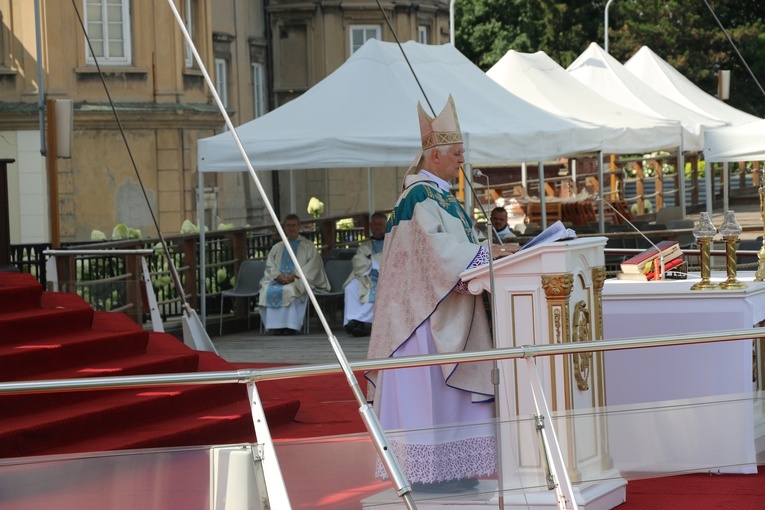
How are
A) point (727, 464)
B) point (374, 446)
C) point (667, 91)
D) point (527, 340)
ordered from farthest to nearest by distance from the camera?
point (667, 91), point (527, 340), point (727, 464), point (374, 446)

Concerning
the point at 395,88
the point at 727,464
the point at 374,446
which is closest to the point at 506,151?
the point at 395,88

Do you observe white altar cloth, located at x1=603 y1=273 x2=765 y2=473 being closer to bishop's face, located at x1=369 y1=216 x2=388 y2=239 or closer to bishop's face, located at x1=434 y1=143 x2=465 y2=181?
bishop's face, located at x1=434 y1=143 x2=465 y2=181

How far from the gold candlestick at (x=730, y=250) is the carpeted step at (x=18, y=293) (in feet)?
15.0

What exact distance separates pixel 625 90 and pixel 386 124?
29.2 ft

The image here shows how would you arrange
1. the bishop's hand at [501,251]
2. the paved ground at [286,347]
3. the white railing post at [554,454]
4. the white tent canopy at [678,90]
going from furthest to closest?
the white tent canopy at [678,90] → the paved ground at [286,347] → the bishop's hand at [501,251] → the white railing post at [554,454]

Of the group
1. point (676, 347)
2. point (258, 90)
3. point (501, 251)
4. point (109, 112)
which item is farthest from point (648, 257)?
point (258, 90)

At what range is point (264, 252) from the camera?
666 inches

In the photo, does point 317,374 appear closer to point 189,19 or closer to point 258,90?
point 189,19

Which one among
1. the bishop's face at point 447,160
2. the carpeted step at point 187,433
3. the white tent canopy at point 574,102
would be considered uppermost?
the white tent canopy at point 574,102

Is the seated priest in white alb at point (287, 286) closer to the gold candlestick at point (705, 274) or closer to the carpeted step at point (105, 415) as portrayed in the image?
the carpeted step at point (105, 415)

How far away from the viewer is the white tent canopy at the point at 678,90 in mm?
23625

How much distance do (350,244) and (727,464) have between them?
1364cm

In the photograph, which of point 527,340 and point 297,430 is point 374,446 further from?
point 297,430

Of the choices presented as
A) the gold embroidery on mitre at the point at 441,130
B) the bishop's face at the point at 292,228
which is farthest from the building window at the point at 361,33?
the gold embroidery on mitre at the point at 441,130
